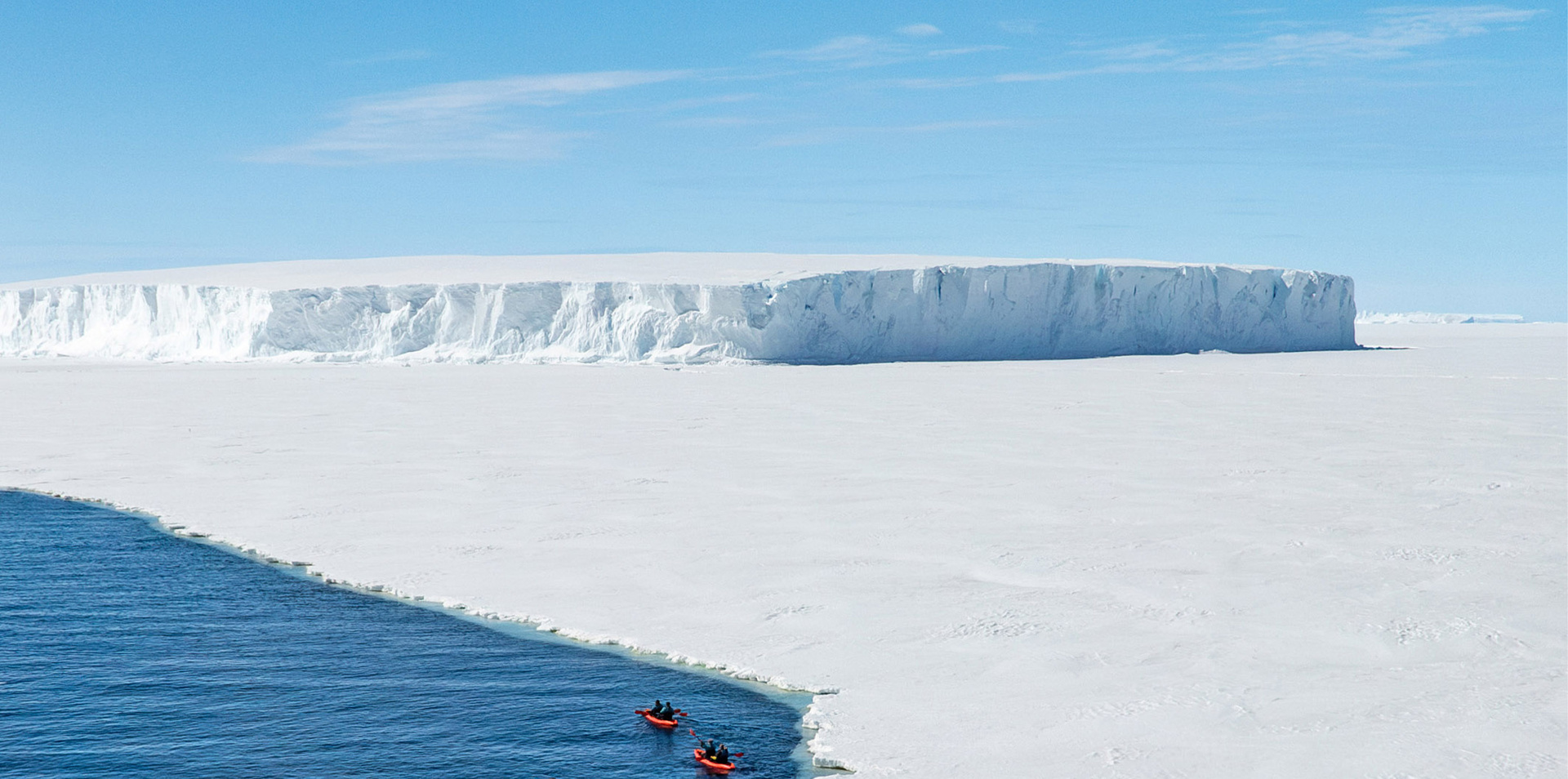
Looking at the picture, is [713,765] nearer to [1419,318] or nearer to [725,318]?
[725,318]

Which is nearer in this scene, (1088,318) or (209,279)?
(1088,318)

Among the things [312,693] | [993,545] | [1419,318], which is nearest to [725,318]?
[993,545]

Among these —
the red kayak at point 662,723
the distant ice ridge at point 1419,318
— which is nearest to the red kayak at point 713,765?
the red kayak at point 662,723

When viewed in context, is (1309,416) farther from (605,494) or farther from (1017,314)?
(1017,314)

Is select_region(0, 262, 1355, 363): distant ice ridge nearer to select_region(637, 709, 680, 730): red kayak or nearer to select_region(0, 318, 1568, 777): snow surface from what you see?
select_region(0, 318, 1568, 777): snow surface

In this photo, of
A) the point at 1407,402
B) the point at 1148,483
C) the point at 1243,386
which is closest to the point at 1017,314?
the point at 1243,386

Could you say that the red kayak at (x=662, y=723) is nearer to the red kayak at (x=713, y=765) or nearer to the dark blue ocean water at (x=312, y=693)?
the dark blue ocean water at (x=312, y=693)

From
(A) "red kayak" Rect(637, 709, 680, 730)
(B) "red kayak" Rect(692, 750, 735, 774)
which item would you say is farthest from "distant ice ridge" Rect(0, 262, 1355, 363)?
(B) "red kayak" Rect(692, 750, 735, 774)
